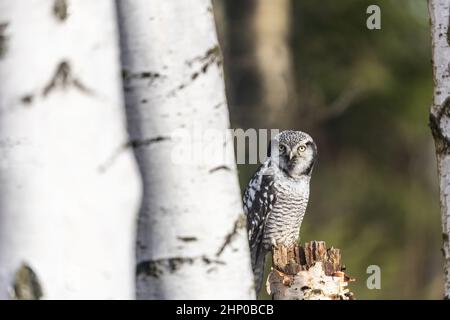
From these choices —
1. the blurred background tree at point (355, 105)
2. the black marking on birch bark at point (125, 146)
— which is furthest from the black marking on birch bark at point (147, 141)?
the blurred background tree at point (355, 105)

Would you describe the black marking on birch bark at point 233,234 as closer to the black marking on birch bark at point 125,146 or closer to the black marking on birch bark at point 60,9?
the black marking on birch bark at point 125,146

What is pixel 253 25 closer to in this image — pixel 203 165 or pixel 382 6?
pixel 382 6

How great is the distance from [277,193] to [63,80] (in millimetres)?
1582

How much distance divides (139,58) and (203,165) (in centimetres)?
18

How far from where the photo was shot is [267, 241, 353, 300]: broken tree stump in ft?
6.20

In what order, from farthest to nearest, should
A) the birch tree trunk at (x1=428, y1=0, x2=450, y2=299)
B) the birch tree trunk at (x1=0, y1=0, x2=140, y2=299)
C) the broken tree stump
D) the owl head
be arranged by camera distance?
1. the owl head
2. the broken tree stump
3. the birch tree trunk at (x1=428, y1=0, x2=450, y2=299)
4. the birch tree trunk at (x1=0, y1=0, x2=140, y2=299)

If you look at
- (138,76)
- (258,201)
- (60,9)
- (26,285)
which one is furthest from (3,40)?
(258,201)

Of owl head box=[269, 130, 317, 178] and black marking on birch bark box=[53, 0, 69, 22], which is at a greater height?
black marking on birch bark box=[53, 0, 69, 22]

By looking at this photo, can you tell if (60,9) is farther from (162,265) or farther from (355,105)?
(355,105)

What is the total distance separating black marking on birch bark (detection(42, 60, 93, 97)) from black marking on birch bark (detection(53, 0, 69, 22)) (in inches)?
2.4

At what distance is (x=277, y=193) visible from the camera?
2.83 metres

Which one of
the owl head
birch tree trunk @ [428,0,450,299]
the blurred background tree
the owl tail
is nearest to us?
birch tree trunk @ [428,0,450,299]

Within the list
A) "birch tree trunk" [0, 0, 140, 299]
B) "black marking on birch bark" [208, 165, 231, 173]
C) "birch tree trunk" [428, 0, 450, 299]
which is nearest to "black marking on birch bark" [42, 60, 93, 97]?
"birch tree trunk" [0, 0, 140, 299]

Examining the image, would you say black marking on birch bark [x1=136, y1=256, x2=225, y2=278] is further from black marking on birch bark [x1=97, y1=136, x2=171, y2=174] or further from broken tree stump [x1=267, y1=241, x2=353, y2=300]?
broken tree stump [x1=267, y1=241, x2=353, y2=300]
